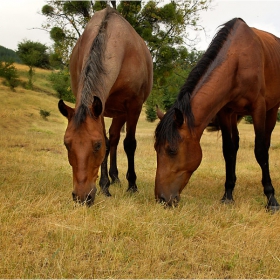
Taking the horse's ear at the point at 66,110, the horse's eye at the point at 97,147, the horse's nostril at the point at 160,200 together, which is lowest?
the horse's nostril at the point at 160,200

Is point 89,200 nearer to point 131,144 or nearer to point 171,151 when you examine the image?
point 171,151

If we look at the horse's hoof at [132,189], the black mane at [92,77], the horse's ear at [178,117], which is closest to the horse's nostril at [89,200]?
the black mane at [92,77]

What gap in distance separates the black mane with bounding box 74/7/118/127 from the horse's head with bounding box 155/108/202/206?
0.94m

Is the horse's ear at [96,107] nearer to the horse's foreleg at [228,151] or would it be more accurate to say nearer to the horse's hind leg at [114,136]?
the horse's foreleg at [228,151]

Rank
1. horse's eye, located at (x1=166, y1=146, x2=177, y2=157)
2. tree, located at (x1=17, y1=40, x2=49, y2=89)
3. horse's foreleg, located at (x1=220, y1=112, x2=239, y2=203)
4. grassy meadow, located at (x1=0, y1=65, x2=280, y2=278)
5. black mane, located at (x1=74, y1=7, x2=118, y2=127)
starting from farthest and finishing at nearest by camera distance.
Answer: tree, located at (x1=17, y1=40, x2=49, y2=89) < horse's foreleg, located at (x1=220, y1=112, x2=239, y2=203) < horse's eye, located at (x1=166, y1=146, x2=177, y2=157) < black mane, located at (x1=74, y1=7, x2=118, y2=127) < grassy meadow, located at (x1=0, y1=65, x2=280, y2=278)

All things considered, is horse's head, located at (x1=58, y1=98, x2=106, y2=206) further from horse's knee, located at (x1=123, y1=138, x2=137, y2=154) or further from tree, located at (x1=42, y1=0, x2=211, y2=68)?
tree, located at (x1=42, y1=0, x2=211, y2=68)

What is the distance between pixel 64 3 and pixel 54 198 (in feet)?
52.5

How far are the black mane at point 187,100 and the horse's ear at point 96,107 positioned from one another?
2.72ft

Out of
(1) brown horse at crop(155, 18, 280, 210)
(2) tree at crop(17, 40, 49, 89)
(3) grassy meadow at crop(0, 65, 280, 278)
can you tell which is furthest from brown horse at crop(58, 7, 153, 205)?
(2) tree at crop(17, 40, 49, 89)

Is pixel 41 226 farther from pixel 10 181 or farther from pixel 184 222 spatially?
pixel 10 181

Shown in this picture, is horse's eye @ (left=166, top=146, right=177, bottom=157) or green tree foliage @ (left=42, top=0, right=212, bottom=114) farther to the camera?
green tree foliage @ (left=42, top=0, right=212, bottom=114)

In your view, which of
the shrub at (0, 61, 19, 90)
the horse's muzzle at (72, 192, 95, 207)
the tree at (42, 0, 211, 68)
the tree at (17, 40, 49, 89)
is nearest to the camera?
the horse's muzzle at (72, 192, 95, 207)

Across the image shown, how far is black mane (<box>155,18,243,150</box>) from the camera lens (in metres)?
4.29

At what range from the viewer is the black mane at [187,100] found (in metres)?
4.29
